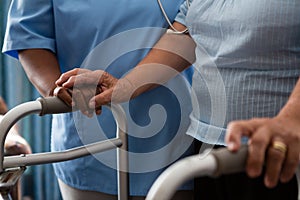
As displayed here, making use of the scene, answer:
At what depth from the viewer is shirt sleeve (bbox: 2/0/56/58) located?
1.57 m

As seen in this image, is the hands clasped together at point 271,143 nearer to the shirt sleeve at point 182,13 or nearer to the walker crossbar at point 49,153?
the walker crossbar at point 49,153

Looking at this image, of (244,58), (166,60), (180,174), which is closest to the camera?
(180,174)

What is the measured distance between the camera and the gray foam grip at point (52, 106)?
1261 mm

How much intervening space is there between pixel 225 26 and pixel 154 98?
1.31 ft

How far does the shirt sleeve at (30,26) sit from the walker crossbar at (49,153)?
12.8 inches

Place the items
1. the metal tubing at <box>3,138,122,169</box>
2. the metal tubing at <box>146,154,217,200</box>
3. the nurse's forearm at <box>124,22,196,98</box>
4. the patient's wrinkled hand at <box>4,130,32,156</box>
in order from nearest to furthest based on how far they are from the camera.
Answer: the metal tubing at <box>146,154,217,200</box> → the metal tubing at <box>3,138,122,169</box> → the nurse's forearm at <box>124,22,196,98</box> → the patient's wrinkled hand at <box>4,130,32,156</box>

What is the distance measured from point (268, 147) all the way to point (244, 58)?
1.50ft

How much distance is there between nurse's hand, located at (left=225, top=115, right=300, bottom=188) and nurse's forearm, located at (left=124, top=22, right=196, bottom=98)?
717mm

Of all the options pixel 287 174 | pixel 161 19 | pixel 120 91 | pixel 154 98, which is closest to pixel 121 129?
pixel 120 91

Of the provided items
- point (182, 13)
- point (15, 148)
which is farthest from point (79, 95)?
point (15, 148)

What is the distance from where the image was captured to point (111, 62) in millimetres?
1569

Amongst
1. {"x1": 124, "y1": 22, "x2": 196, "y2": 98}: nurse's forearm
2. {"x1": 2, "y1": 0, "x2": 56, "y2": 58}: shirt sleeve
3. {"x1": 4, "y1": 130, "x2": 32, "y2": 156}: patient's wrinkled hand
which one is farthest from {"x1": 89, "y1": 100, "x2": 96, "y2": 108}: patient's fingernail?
{"x1": 4, "y1": 130, "x2": 32, "y2": 156}: patient's wrinkled hand

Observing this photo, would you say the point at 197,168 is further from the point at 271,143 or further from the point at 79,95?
the point at 79,95

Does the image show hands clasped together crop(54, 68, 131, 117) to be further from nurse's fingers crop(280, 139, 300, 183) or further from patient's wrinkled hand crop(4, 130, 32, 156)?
patient's wrinkled hand crop(4, 130, 32, 156)
